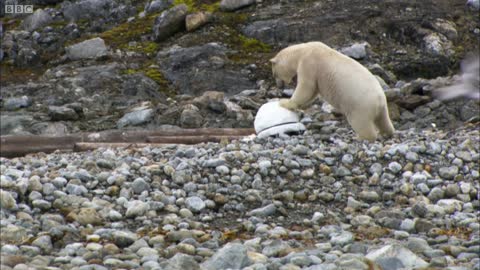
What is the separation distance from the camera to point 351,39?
20.2m

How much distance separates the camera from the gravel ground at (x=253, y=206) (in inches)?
211

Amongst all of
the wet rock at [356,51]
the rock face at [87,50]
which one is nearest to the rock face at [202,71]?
the rock face at [87,50]

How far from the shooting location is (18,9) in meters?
26.6

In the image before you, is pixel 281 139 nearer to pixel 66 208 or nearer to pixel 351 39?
pixel 66 208

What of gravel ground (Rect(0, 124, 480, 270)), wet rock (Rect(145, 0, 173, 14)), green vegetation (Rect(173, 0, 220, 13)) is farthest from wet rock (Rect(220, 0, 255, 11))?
gravel ground (Rect(0, 124, 480, 270))

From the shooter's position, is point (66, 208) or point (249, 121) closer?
point (66, 208)

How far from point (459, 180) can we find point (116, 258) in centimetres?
442

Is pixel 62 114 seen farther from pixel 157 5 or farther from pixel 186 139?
pixel 157 5

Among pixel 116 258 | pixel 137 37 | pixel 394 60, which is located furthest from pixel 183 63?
pixel 116 258

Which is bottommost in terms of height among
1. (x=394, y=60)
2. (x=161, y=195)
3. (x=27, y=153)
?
(x=394, y=60)

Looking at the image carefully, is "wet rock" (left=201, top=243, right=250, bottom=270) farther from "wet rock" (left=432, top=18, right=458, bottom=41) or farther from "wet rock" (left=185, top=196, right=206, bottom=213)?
"wet rock" (left=432, top=18, right=458, bottom=41)

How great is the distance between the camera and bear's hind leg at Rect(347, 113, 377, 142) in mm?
9691

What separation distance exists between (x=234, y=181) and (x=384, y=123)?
2.97 meters

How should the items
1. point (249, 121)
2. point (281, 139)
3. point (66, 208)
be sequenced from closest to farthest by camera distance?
point (66, 208), point (281, 139), point (249, 121)
